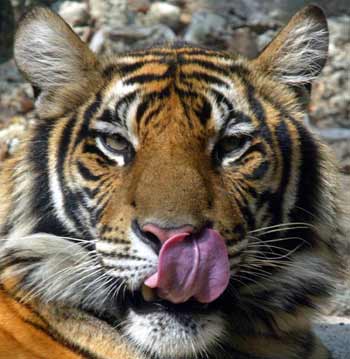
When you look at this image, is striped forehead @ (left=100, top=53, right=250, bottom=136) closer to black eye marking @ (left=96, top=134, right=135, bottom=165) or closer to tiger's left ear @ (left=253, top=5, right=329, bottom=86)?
black eye marking @ (left=96, top=134, right=135, bottom=165)

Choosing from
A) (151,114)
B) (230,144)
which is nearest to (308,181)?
(230,144)

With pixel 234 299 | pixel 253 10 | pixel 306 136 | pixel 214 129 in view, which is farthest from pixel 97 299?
pixel 253 10

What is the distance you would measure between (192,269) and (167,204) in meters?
0.17

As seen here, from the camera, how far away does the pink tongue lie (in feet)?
6.74

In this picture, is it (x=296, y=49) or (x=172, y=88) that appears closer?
(x=172, y=88)

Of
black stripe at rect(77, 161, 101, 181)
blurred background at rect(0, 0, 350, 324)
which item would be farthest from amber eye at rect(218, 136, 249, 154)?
blurred background at rect(0, 0, 350, 324)

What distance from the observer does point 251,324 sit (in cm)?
247

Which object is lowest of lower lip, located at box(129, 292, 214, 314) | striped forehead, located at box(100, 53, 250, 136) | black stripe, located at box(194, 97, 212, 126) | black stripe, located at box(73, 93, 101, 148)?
lower lip, located at box(129, 292, 214, 314)

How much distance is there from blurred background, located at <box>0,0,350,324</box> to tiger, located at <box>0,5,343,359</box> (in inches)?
108

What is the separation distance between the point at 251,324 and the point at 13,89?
346cm

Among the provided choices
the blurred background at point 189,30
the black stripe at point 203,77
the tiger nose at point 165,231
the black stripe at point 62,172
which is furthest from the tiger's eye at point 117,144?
the blurred background at point 189,30

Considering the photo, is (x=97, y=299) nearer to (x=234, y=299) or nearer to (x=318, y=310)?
(x=234, y=299)

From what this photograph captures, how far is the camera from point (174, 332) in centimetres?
215

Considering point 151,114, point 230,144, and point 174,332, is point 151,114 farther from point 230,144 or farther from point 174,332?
point 174,332
